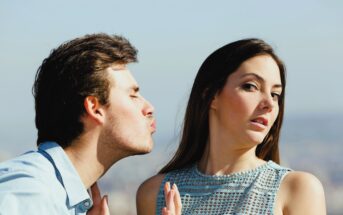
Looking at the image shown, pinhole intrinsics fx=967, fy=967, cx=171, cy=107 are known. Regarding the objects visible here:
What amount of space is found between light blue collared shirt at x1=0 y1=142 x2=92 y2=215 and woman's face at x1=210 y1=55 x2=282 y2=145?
0.96 metres

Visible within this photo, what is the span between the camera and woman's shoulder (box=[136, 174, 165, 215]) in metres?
5.39

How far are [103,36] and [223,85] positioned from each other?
744 mm

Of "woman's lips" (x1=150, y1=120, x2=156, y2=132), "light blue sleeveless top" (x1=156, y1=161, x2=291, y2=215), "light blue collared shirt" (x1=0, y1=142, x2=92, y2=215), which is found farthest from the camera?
"light blue sleeveless top" (x1=156, y1=161, x2=291, y2=215)

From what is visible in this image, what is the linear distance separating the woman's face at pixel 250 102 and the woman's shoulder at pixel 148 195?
51 centimetres

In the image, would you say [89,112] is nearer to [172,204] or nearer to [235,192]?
[172,204]

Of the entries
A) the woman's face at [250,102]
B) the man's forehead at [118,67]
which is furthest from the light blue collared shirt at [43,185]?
the woman's face at [250,102]

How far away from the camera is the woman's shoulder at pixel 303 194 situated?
496cm

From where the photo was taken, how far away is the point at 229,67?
5.18 meters

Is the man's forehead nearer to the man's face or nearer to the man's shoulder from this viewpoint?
the man's face

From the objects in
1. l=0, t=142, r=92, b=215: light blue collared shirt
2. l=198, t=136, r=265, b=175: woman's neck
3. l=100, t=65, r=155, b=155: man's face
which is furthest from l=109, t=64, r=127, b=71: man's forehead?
l=198, t=136, r=265, b=175: woman's neck

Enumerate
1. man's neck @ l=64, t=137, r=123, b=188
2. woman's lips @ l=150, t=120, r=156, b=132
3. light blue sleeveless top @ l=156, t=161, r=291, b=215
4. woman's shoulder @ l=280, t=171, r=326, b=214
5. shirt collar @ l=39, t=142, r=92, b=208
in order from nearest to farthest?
1. shirt collar @ l=39, t=142, r=92, b=208
2. man's neck @ l=64, t=137, r=123, b=188
3. woman's lips @ l=150, t=120, r=156, b=132
4. woman's shoulder @ l=280, t=171, r=326, b=214
5. light blue sleeveless top @ l=156, t=161, r=291, b=215

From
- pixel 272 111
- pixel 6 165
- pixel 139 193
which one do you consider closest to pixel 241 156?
pixel 272 111

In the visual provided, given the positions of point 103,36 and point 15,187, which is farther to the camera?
point 103,36

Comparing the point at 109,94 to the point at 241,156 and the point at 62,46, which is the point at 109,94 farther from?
the point at 241,156
